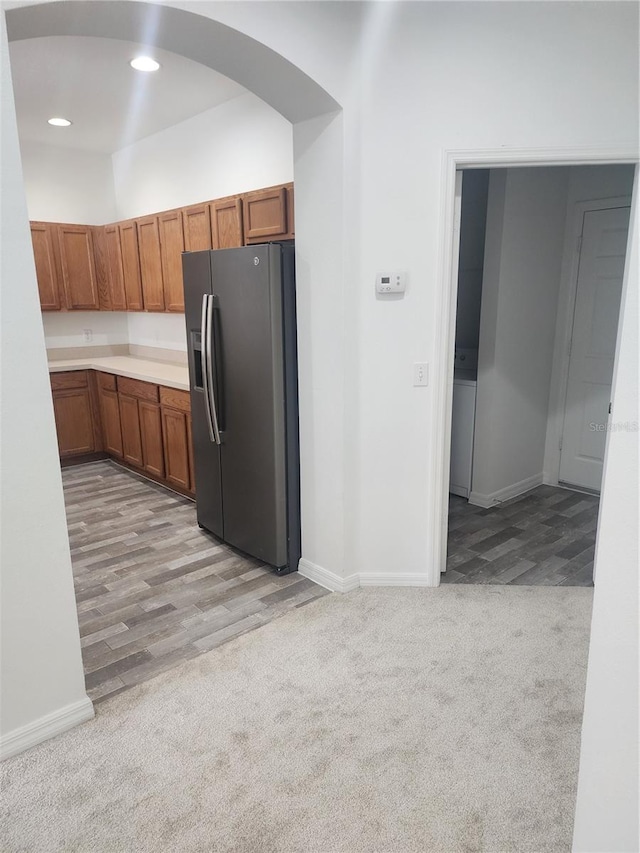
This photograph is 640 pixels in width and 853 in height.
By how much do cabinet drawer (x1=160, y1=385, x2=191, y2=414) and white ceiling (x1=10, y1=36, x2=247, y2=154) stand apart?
196 cm

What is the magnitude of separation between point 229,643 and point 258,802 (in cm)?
85

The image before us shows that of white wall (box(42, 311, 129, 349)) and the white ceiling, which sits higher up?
the white ceiling

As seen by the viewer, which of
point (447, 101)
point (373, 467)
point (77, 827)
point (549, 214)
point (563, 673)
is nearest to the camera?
point (77, 827)

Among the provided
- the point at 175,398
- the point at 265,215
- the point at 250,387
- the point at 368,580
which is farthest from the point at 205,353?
the point at 368,580

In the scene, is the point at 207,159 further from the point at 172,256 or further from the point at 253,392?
the point at 253,392

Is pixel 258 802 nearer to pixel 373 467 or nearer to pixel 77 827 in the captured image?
pixel 77 827

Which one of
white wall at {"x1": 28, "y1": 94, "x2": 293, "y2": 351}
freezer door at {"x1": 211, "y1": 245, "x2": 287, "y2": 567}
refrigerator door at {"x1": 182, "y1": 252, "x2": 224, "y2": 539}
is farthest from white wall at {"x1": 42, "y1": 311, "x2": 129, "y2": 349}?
freezer door at {"x1": 211, "y1": 245, "x2": 287, "y2": 567}

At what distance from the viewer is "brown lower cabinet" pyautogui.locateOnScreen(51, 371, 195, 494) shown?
13.6ft

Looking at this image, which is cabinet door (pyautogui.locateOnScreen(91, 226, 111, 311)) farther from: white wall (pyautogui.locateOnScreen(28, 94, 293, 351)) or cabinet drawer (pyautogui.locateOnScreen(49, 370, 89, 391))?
cabinet drawer (pyautogui.locateOnScreen(49, 370, 89, 391))

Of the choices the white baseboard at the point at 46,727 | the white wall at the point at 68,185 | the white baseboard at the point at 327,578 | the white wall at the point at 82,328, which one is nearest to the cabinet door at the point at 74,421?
the white wall at the point at 82,328

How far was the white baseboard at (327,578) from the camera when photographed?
9.64ft

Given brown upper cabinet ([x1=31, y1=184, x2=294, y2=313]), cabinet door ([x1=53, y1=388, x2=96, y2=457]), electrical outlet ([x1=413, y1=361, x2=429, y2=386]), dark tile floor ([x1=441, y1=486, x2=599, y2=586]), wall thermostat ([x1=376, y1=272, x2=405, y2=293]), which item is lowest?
dark tile floor ([x1=441, y1=486, x2=599, y2=586])

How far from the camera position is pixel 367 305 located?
2717 mm

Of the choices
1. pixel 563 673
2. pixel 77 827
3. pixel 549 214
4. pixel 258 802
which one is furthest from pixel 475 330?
pixel 77 827
